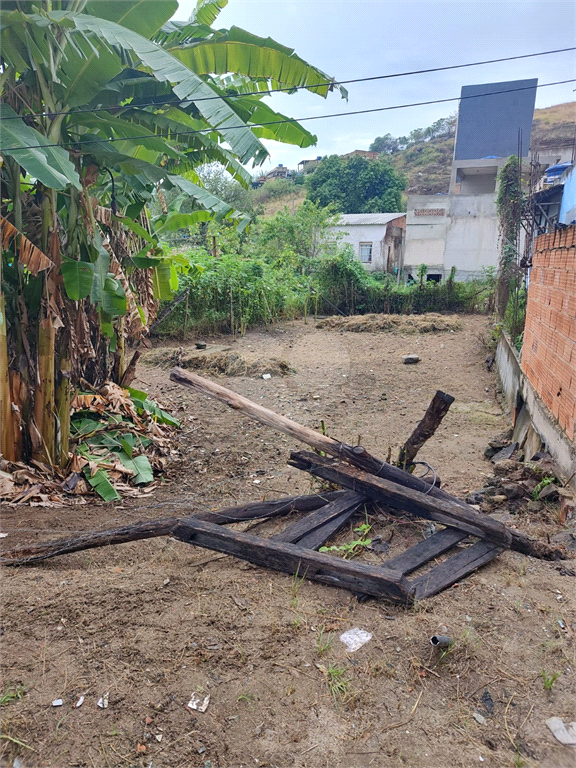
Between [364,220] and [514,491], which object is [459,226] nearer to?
[364,220]

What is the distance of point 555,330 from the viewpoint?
5168 millimetres

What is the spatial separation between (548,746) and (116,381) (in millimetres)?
6341

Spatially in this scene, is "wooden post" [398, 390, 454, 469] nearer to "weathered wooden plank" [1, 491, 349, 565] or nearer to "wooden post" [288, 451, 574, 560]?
"wooden post" [288, 451, 574, 560]

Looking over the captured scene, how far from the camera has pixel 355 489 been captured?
3.65 meters

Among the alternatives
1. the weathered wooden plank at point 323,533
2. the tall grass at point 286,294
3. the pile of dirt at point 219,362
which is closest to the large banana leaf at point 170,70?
the weathered wooden plank at point 323,533

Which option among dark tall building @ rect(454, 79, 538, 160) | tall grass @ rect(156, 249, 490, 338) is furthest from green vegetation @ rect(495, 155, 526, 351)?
dark tall building @ rect(454, 79, 538, 160)

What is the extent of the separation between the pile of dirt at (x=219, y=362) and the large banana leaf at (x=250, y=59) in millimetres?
5848

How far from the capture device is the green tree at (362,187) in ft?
118

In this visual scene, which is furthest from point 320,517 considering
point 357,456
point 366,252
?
point 366,252

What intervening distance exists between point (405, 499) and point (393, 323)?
39.1ft

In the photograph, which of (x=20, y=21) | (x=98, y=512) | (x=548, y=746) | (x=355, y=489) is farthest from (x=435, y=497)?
(x=20, y=21)

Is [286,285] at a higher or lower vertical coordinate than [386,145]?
lower

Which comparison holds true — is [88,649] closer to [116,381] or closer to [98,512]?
[98,512]

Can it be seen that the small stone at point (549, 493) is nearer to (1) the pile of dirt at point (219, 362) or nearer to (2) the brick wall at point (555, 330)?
(2) the brick wall at point (555, 330)
